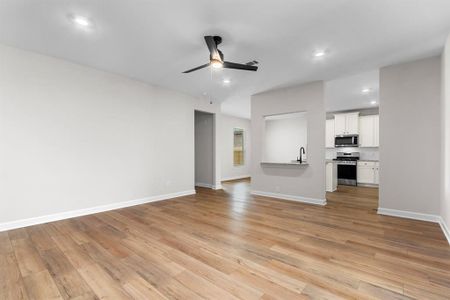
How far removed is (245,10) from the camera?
7.59 ft

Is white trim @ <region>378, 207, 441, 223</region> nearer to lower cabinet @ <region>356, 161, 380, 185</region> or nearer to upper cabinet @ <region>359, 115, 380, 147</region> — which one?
lower cabinet @ <region>356, 161, 380, 185</region>

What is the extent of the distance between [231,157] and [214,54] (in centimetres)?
657

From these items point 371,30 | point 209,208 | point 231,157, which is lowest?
point 209,208

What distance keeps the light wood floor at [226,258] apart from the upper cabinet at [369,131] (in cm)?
429

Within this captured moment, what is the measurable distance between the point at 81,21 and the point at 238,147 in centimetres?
752

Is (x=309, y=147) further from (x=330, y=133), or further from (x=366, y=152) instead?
(x=366, y=152)

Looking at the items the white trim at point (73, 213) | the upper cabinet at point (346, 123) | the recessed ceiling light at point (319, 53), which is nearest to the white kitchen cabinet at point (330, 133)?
the upper cabinet at point (346, 123)

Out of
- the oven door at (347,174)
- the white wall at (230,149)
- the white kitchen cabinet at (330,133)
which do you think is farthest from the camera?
the white wall at (230,149)

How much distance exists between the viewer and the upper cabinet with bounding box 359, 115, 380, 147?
22.6 ft

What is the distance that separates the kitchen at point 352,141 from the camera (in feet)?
20.5

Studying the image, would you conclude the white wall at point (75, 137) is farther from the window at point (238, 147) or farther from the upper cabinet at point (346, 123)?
the upper cabinet at point (346, 123)

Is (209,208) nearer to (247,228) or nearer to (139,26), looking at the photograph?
(247,228)

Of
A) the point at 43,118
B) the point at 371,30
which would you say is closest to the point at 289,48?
the point at 371,30

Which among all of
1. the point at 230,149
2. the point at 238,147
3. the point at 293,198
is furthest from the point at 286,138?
the point at 293,198
